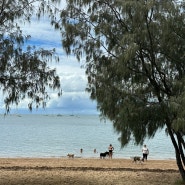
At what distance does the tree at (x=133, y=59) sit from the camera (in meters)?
12.5

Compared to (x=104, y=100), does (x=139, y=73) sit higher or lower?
higher

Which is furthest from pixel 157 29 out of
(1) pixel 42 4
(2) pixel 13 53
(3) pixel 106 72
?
(2) pixel 13 53

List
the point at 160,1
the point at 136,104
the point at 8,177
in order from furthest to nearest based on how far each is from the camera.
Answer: the point at 8,177
the point at 136,104
the point at 160,1

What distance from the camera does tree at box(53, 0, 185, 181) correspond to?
41.1 ft

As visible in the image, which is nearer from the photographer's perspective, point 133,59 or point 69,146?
point 133,59

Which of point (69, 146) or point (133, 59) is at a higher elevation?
point (133, 59)

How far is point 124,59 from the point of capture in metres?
12.2

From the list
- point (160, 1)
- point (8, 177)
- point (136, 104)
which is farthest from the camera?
point (8, 177)

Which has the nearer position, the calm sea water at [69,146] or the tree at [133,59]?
the tree at [133,59]

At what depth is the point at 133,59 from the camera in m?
12.9

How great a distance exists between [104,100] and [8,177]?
4.81 metres

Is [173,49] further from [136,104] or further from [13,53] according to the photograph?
[13,53]

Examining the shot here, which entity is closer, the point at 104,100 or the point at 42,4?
the point at 42,4

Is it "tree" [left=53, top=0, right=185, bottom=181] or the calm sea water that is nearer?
"tree" [left=53, top=0, right=185, bottom=181]
